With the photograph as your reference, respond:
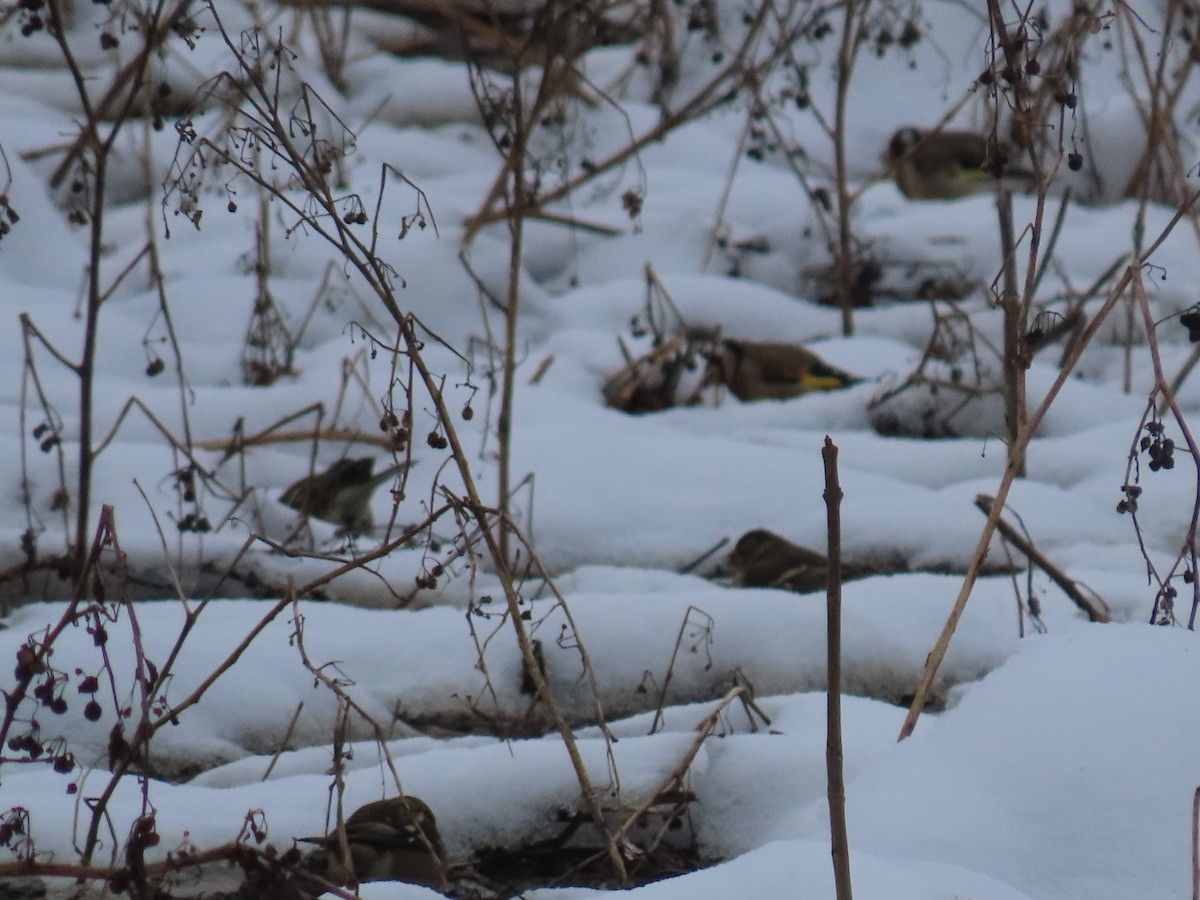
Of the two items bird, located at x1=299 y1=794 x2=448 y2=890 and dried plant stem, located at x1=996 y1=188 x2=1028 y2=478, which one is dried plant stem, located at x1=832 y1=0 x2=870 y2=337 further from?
bird, located at x1=299 y1=794 x2=448 y2=890

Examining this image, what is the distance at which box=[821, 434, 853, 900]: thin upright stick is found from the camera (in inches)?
39.4

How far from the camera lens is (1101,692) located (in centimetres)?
141

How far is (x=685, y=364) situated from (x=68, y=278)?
6.12 feet

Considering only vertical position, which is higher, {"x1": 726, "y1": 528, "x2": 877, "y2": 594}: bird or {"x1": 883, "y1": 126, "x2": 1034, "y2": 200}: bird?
{"x1": 883, "y1": 126, "x2": 1034, "y2": 200}: bird

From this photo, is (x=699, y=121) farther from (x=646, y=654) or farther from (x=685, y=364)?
(x=646, y=654)

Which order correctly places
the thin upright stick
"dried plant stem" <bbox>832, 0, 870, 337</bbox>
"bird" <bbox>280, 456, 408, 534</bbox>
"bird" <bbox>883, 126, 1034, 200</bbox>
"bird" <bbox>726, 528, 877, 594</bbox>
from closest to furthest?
the thin upright stick, "bird" <bbox>726, 528, 877, 594</bbox>, "bird" <bbox>280, 456, 408, 534</bbox>, "dried plant stem" <bbox>832, 0, 870, 337</bbox>, "bird" <bbox>883, 126, 1034, 200</bbox>

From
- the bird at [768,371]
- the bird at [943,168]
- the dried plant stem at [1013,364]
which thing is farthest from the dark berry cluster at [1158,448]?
the bird at [943,168]

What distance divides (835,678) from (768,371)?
2.87 meters

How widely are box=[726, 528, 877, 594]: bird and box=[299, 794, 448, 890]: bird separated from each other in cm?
121

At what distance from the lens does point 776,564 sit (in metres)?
2.65

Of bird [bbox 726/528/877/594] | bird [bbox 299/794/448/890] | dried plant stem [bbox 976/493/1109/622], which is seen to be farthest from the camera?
bird [bbox 726/528/877/594]

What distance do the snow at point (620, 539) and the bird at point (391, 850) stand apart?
0.05 m

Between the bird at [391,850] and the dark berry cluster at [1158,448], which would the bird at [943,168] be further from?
the bird at [391,850]

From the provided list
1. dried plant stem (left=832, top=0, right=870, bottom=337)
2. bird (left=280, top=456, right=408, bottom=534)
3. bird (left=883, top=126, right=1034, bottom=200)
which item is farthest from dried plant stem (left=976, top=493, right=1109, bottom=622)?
bird (left=883, top=126, right=1034, bottom=200)
